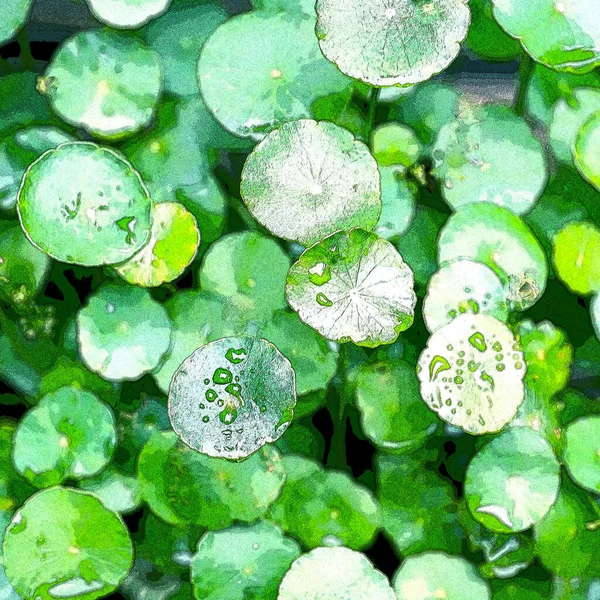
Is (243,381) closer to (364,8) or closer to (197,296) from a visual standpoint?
(197,296)

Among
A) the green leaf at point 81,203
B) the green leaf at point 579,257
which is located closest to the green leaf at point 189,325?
the green leaf at point 81,203

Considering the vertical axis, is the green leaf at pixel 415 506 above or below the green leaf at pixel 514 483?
below

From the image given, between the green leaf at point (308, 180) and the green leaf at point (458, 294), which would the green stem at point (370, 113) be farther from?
the green leaf at point (458, 294)

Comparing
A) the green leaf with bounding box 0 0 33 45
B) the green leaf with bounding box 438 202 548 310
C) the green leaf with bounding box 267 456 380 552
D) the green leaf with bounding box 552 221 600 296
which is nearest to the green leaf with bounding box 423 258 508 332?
the green leaf with bounding box 438 202 548 310

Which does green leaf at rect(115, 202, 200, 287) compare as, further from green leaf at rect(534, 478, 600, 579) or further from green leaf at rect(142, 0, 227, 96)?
green leaf at rect(534, 478, 600, 579)

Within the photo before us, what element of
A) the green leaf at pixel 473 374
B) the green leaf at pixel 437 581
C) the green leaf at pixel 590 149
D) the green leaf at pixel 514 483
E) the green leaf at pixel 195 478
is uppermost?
the green leaf at pixel 590 149
